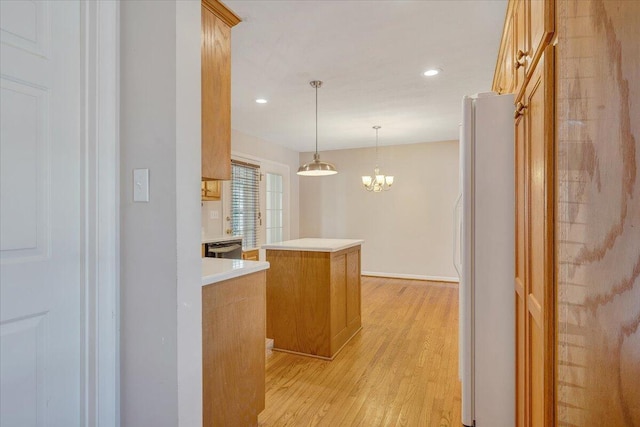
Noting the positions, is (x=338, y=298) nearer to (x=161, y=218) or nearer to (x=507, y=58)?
(x=161, y=218)

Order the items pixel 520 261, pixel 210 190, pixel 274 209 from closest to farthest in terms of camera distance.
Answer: pixel 520 261
pixel 210 190
pixel 274 209

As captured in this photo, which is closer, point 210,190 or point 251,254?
point 210,190

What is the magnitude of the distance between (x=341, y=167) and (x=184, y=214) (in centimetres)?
544

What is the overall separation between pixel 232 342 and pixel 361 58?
7.54ft

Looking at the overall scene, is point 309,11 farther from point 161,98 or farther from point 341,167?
point 341,167

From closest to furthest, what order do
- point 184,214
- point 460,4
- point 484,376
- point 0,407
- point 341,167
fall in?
1. point 0,407
2. point 184,214
3. point 484,376
4. point 460,4
5. point 341,167

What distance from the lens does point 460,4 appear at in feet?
6.39

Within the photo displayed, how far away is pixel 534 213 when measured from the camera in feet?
3.58

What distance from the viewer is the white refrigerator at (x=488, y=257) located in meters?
1.56

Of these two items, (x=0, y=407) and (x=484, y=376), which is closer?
(x=0, y=407)

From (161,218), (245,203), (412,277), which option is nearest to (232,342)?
(161,218)

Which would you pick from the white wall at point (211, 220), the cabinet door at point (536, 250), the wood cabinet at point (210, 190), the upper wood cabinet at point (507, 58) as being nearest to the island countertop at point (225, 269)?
the cabinet door at point (536, 250)

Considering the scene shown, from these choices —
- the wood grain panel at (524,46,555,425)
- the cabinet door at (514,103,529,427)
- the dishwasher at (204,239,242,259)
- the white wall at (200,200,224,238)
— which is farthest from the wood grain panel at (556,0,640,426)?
the white wall at (200,200,224,238)

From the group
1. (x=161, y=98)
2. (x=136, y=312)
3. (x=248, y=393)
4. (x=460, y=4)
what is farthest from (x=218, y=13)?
(x=248, y=393)
